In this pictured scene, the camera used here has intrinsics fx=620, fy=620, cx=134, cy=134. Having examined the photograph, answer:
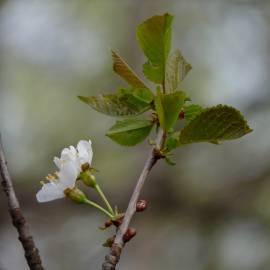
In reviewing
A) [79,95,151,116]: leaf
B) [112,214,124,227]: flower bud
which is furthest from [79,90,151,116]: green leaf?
[112,214,124,227]: flower bud

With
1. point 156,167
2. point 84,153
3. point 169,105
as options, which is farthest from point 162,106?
point 156,167

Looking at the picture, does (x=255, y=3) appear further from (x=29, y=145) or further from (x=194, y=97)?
(x=29, y=145)

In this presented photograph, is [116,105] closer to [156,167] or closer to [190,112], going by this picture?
[190,112]

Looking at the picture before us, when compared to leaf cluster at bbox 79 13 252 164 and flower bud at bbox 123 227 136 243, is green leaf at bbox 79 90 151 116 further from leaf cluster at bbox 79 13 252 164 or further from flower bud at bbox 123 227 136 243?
flower bud at bbox 123 227 136 243

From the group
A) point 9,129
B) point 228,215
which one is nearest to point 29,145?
point 9,129

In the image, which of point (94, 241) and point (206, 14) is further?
point (206, 14)

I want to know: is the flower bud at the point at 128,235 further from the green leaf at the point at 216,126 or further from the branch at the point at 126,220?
the green leaf at the point at 216,126
